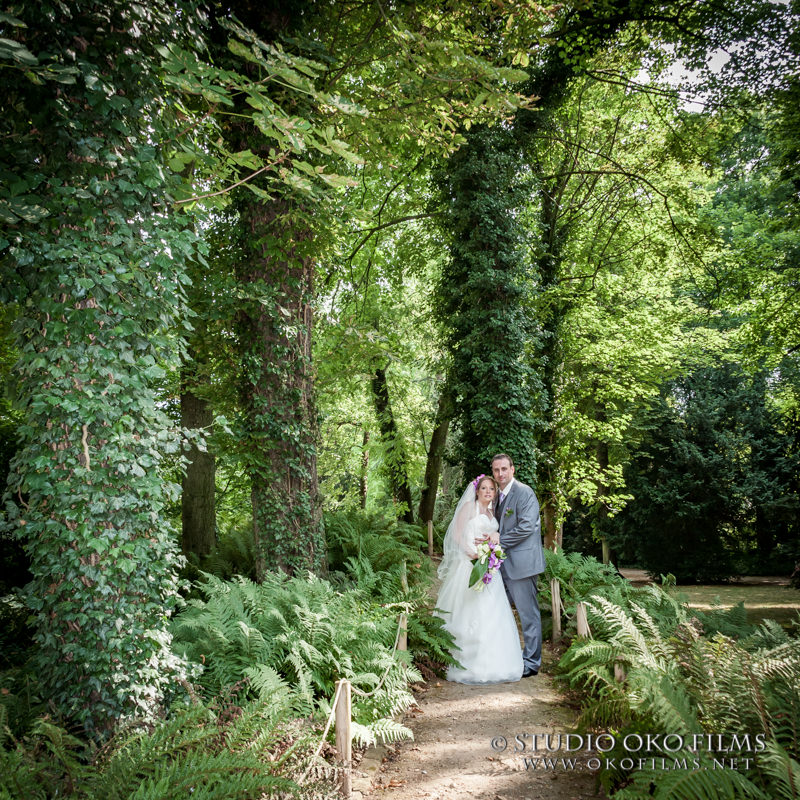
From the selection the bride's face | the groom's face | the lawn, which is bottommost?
the lawn

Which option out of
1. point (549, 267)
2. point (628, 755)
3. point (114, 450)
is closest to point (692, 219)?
point (549, 267)

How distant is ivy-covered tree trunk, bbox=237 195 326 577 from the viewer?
659 centimetres

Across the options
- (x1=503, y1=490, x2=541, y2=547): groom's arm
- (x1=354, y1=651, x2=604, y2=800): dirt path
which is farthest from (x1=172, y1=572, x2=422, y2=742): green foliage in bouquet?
(x1=503, y1=490, x2=541, y2=547): groom's arm

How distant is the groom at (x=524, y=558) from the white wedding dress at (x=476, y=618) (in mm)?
170

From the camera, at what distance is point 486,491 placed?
6965 millimetres

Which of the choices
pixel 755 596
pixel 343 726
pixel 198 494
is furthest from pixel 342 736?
pixel 755 596

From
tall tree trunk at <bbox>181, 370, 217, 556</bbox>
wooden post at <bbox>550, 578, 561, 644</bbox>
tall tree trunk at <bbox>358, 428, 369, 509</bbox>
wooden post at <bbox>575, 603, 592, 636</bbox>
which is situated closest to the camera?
wooden post at <bbox>575, 603, 592, 636</bbox>

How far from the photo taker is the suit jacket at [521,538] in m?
6.73

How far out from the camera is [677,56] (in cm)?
1136

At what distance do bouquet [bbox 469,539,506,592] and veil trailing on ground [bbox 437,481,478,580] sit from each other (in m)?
0.27

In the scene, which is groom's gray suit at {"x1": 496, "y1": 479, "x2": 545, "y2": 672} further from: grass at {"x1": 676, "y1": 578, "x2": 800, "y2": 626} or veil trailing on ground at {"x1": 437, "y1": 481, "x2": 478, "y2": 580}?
grass at {"x1": 676, "y1": 578, "x2": 800, "y2": 626}

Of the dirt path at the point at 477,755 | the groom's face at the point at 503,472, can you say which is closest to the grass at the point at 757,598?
the groom's face at the point at 503,472

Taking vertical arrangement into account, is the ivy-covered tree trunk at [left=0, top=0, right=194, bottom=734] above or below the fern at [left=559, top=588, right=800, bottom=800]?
above

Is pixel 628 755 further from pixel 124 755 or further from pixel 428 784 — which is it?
pixel 124 755
